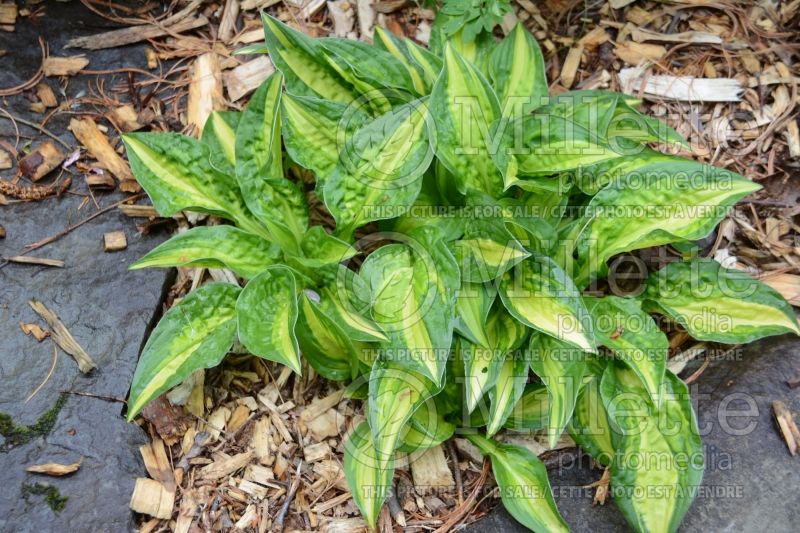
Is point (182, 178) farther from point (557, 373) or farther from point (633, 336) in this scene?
point (633, 336)

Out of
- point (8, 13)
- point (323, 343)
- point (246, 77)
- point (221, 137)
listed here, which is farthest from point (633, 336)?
point (8, 13)

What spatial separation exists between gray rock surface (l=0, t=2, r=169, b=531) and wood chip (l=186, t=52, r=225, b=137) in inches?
14.5

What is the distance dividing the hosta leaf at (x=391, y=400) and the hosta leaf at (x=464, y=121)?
55 centimetres

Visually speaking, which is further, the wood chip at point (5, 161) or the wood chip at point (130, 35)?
the wood chip at point (130, 35)

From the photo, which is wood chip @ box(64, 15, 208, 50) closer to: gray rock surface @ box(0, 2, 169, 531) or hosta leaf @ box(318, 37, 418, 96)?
gray rock surface @ box(0, 2, 169, 531)

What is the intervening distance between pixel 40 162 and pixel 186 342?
88cm

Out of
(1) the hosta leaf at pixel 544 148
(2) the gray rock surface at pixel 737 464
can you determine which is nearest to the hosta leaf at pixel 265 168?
(1) the hosta leaf at pixel 544 148

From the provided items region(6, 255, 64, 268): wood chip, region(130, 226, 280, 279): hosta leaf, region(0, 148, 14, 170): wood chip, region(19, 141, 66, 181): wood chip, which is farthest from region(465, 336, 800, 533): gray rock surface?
region(0, 148, 14, 170): wood chip

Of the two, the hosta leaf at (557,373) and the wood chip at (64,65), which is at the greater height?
the wood chip at (64,65)

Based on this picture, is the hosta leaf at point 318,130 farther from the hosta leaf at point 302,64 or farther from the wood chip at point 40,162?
the wood chip at point 40,162

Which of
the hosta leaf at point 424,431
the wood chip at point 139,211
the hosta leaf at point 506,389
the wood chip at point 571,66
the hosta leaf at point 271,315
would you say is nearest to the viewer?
the hosta leaf at point 271,315

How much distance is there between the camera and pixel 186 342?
2.05m

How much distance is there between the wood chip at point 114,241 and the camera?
7.70 feet

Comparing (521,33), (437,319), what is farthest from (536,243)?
(521,33)
